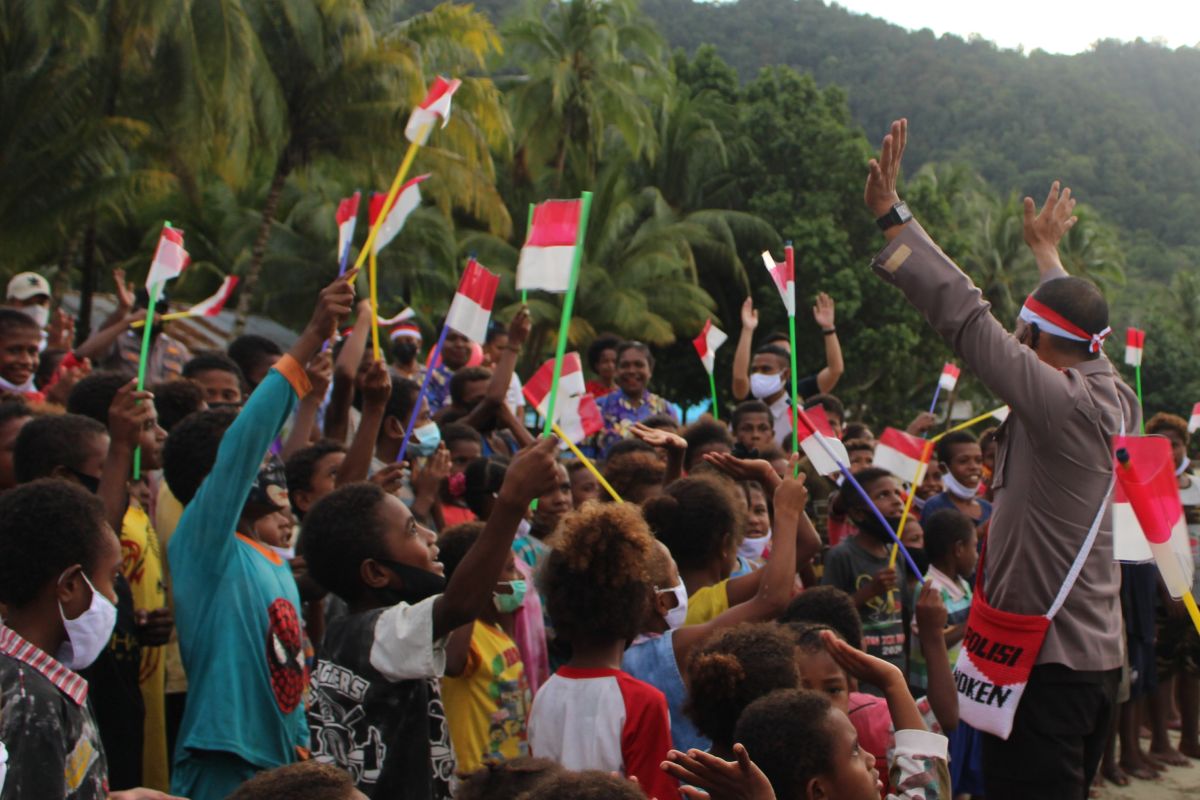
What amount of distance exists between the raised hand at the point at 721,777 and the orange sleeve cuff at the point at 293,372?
1553 mm

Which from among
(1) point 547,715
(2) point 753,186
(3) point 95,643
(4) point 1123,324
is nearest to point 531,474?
(1) point 547,715

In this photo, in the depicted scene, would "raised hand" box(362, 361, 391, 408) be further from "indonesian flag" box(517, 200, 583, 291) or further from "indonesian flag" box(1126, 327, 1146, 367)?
"indonesian flag" box(1126, 327, 1146, 367)

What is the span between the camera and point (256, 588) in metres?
3.70

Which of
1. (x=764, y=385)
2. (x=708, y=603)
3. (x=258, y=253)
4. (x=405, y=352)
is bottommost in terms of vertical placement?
(x=258, y=253)

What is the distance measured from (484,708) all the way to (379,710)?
2.24 feet

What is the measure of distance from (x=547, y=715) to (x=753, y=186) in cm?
3299

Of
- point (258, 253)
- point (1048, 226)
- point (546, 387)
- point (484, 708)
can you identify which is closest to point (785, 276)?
point (546, 387)

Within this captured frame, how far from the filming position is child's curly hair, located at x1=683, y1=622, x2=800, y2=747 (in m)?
3.31

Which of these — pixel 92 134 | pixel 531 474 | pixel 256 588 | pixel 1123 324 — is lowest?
pixel 1123 324

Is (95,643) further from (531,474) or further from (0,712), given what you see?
(531,474)

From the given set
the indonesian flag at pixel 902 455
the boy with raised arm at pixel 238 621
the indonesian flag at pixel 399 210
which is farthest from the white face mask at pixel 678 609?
the indonesian flag at pixel 902 455

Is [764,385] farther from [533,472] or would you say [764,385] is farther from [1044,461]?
[533,472]

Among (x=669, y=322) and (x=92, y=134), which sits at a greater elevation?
(x=92, y=134)

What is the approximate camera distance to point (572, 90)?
98.3ft
